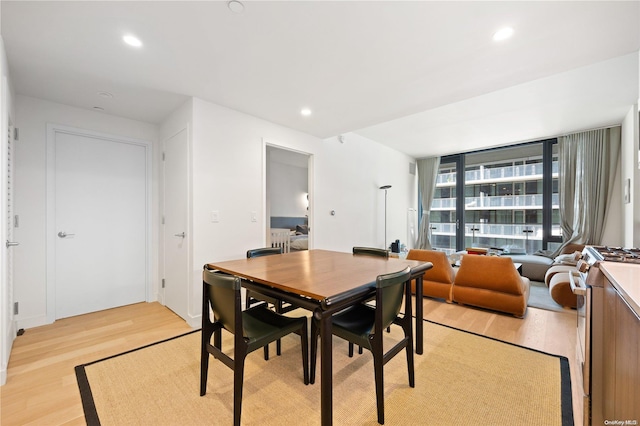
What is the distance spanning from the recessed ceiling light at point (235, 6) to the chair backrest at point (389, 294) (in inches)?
70.7

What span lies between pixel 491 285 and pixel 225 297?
9.89 ft

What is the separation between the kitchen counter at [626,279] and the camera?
0.92 metres

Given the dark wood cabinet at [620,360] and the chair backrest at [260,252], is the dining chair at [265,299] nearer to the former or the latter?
the chair backrest at [260,252]

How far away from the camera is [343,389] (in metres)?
1.75

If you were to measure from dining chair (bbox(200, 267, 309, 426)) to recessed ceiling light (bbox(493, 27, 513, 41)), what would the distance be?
236 cm

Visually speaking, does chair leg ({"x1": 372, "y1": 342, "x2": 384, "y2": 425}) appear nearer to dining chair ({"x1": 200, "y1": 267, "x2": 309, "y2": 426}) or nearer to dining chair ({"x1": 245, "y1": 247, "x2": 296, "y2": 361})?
dining chair ({"x1": 200, "y1": 267, "x2": 309, "y2": 426})

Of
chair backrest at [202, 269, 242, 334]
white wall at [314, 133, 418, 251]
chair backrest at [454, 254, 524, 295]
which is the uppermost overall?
white wall at [314, 133, 418, 251]

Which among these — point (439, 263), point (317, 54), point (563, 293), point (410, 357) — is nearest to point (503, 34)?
point (317, 54)

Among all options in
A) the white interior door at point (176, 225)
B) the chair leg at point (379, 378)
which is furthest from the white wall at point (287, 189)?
the chair leg at point (379, 378)

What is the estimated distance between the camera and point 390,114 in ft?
11.0

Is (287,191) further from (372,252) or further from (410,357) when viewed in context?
(410,357)

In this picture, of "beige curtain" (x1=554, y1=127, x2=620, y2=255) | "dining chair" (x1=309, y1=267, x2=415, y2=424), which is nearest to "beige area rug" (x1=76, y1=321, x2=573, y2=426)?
"dining chair" (x1=309, y1=267, x2=415, y2=424)

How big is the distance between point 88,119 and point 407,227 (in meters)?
6.43

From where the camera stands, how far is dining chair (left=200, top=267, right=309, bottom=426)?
1375mm
